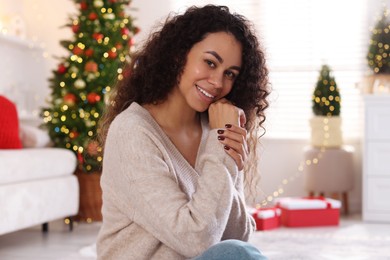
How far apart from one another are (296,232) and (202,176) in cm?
279

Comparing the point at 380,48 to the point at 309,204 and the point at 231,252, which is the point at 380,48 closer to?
the point at 309,204

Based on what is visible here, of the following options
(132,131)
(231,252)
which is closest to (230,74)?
(132,131)

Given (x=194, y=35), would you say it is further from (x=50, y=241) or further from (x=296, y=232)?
(x=296, y=232)

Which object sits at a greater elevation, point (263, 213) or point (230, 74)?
point (230, 74)

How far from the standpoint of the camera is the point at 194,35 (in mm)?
1595

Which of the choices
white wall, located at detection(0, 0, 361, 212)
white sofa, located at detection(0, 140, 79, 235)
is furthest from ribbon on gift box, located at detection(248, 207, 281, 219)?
white sofa, located at detection(0, 140, 79, 235)

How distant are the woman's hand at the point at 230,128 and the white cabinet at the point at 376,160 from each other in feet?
10.2

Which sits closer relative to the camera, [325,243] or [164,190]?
[164,190]

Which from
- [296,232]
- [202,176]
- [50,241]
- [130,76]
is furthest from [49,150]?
[202,176]

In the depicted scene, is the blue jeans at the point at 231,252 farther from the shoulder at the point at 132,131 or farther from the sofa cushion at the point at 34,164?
the sofa cushion at the point at 34,164

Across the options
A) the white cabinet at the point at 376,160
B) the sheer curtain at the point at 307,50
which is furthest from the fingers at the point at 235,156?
the sheer curtain at the point at 307,50

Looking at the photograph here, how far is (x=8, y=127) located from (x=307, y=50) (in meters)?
2.62

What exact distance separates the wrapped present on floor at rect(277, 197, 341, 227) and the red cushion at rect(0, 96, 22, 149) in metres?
1.80

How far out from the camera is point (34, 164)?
359 centimetres
